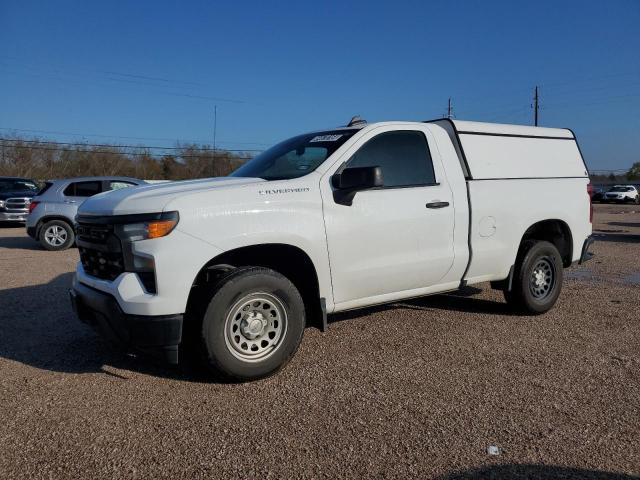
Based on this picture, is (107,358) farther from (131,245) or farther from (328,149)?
(328,149)

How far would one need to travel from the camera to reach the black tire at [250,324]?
380 cm

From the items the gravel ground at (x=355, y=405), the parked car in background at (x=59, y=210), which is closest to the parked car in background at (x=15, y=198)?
the parked car in background at (x=59, y=210)

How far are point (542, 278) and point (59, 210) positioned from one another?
10210 mm

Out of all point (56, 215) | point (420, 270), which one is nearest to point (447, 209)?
point (420, 270)

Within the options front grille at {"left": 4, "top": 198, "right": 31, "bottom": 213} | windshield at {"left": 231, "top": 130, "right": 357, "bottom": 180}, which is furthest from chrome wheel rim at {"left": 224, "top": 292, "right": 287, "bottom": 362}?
front grille at {"left": 4, "top": 198, "right": 31, "bottom": 213}

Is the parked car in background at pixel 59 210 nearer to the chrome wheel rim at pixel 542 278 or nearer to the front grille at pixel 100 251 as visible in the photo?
the front grille at pixel 100 251

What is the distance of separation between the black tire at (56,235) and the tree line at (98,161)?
33.3 meters

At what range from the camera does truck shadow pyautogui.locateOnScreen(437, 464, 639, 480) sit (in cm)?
277

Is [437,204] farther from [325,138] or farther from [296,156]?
[296,156]

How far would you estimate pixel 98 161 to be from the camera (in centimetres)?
4819

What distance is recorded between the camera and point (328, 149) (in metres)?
4.64

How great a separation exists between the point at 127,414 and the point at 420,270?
2668 millimetres

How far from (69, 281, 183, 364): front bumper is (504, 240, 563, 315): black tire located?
3708 mm

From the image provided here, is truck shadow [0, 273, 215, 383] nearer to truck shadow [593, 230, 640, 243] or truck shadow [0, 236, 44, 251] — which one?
truck shadow [0, 236, 44, 251]
